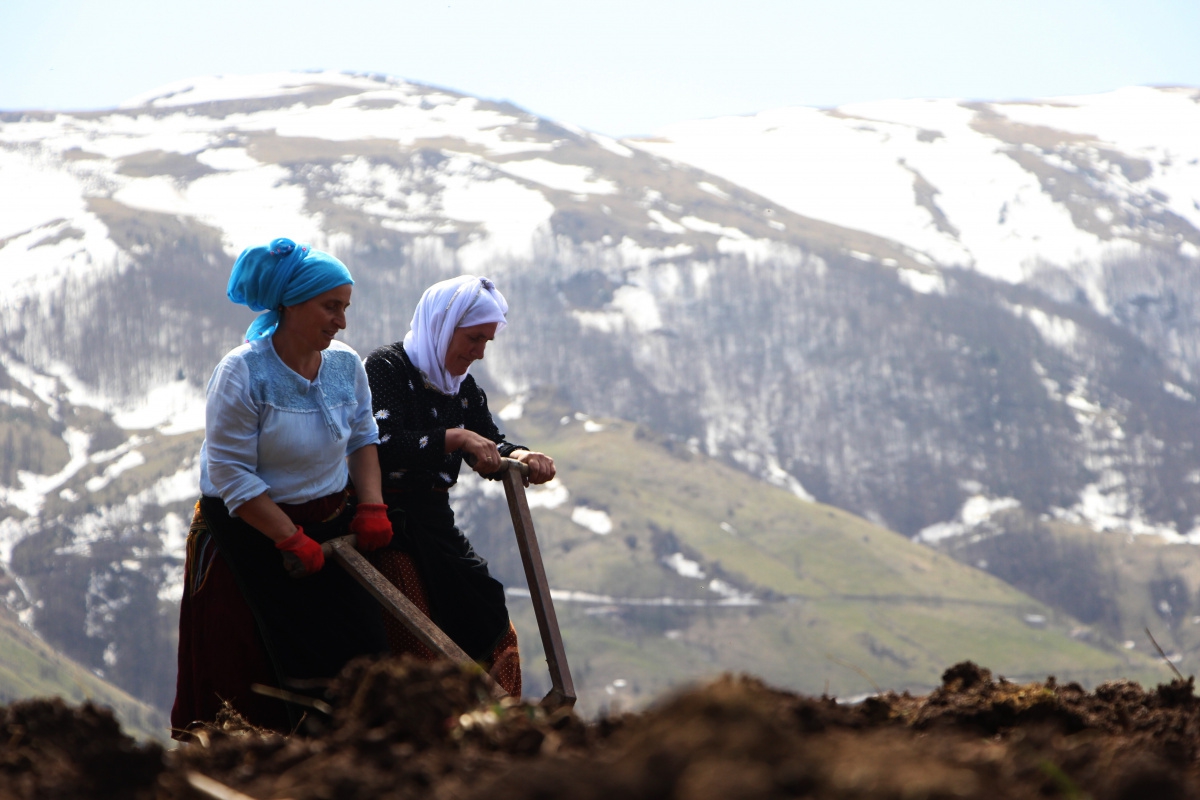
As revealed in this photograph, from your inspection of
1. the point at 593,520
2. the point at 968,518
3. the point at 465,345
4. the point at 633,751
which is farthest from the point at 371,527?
the point at 968,518

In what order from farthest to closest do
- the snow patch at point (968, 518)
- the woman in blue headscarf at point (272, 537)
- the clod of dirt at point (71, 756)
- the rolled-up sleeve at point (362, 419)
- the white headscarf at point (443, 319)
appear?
the snow patch at point (968, 518), the white headscarf at point (443, 319), the rolled-up sleeve at point (362, 419), the woman in blue headscarf at point (272, 537), the clod of dirt at point (71, 756)

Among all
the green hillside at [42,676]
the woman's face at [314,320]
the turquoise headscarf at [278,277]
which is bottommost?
the green hillside at [42,676]

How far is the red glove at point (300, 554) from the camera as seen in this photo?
4.62 meters

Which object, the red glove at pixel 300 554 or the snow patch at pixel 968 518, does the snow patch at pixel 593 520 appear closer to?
the snow patch at pixel 968 518

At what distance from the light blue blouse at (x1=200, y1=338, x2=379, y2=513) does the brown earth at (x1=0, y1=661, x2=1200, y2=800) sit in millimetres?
1235

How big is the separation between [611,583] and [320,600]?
149455 mm

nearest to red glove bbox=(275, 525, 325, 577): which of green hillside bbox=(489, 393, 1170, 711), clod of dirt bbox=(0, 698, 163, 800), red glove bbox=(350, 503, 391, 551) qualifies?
red glove bbox=(350, 503, 391, 551)

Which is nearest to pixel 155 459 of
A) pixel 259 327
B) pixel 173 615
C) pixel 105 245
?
pixel 173 615

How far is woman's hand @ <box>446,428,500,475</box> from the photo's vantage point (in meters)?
5.36

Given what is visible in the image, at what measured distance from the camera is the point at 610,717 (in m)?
3.44

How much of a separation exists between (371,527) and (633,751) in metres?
3.11

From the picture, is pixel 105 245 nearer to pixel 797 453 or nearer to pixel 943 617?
pixel 797 453

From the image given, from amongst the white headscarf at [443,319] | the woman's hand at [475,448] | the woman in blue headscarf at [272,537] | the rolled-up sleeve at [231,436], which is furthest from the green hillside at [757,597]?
the rolled-up sleeve at [231,436]

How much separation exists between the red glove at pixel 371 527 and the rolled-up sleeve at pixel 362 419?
10.7 inches
